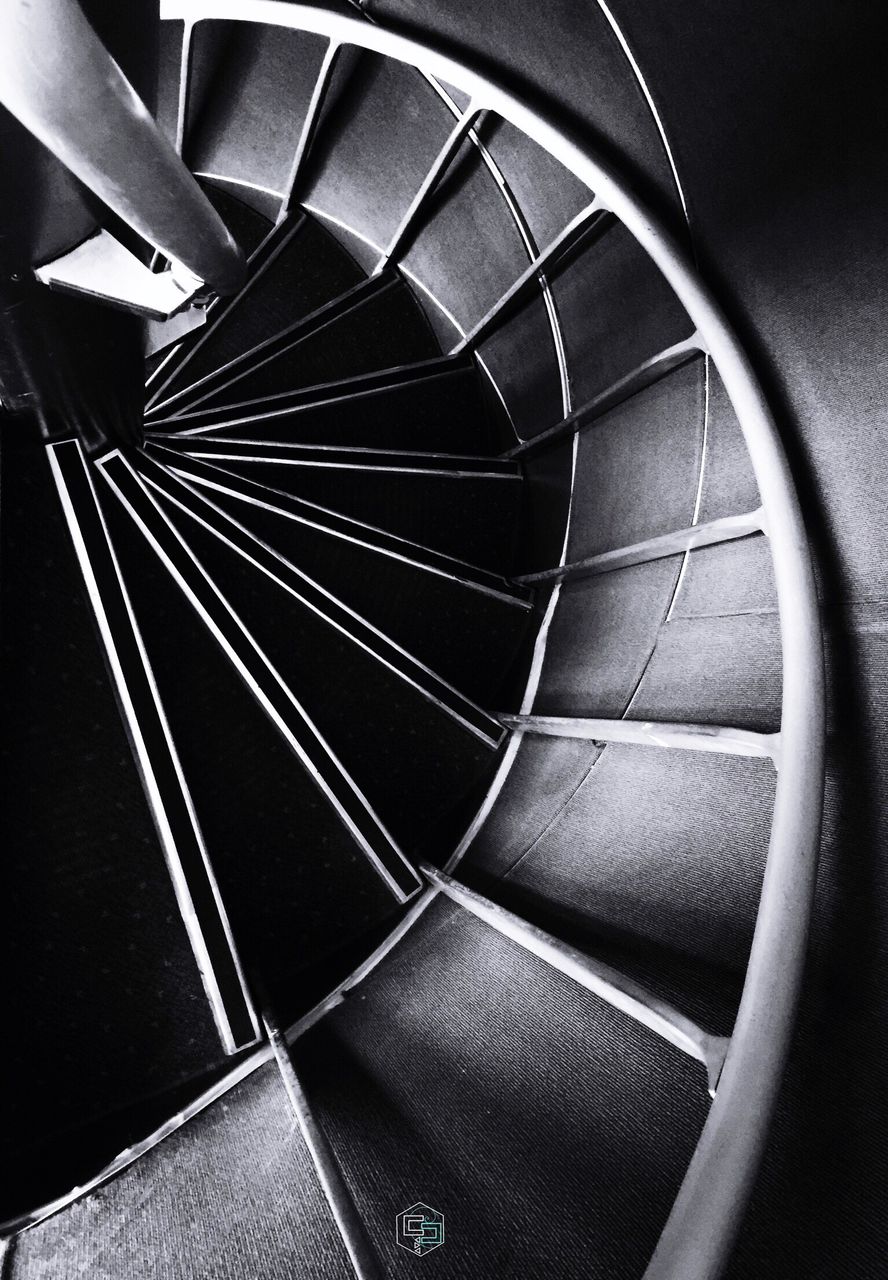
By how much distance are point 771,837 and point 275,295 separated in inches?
140

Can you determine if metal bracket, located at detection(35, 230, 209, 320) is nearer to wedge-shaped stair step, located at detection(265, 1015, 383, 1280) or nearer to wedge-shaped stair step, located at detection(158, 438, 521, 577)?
wedge-shaped stair step, located at detection(158, 438, 521, 577)

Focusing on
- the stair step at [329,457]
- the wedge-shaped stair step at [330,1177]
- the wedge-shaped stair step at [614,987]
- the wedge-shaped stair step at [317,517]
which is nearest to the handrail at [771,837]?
the wedge-shaped stair step at [614,987]

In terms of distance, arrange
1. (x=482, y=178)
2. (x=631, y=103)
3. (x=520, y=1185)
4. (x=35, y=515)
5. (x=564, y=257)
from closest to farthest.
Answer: (x=520, y=1185) < (x=631, y=103) < (x=35, y=515) < (x=564, y=257) < (x=482, y=178)

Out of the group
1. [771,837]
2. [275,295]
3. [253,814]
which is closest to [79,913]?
[253,814]

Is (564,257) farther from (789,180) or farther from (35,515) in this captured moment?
(35,515)

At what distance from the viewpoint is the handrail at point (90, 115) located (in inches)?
47.2

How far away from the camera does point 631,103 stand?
2.34m

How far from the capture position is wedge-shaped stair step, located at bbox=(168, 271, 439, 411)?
3738 mm

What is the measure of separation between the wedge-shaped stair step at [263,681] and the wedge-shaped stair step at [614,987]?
0.37 m

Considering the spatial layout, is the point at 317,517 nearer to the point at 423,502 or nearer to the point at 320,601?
the point at 320,601

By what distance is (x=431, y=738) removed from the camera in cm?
293

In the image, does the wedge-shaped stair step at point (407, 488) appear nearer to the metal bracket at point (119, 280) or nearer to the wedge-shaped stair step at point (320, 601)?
the wedge-shaped stair step at point (320, 601)

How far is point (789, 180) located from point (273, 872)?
2425mm

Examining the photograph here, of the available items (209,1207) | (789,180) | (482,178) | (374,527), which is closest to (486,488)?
(374,527)
